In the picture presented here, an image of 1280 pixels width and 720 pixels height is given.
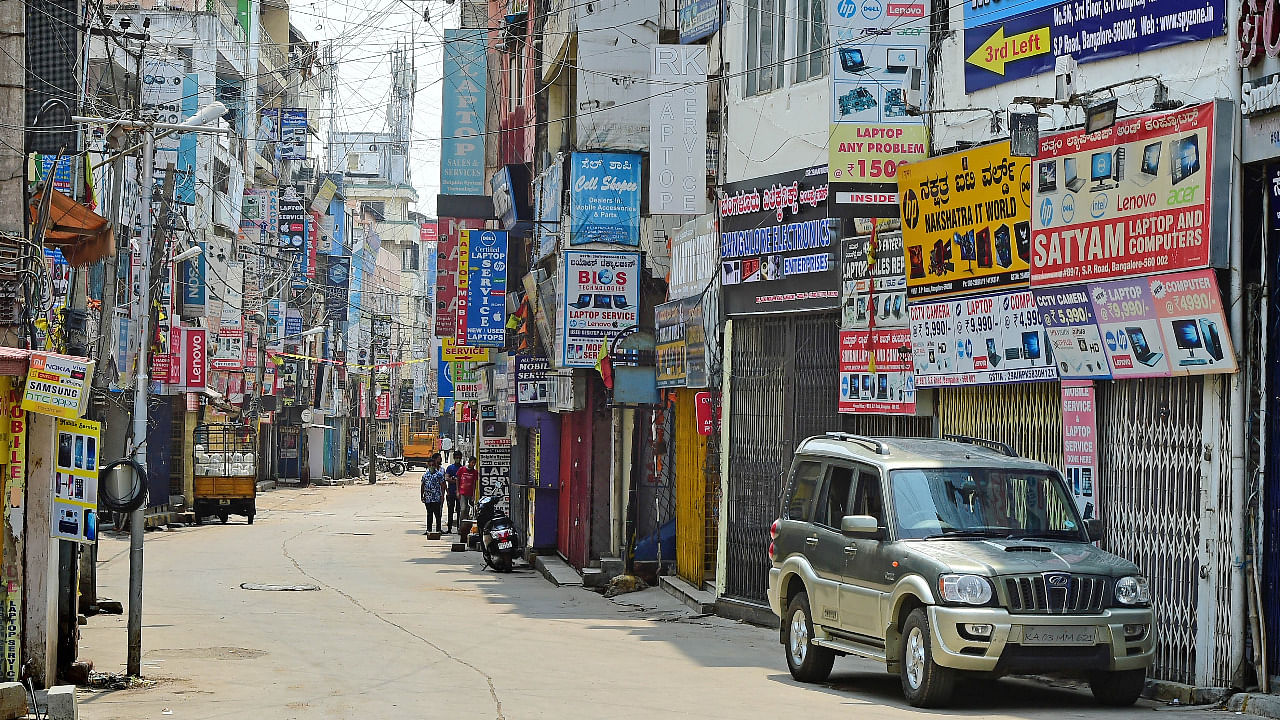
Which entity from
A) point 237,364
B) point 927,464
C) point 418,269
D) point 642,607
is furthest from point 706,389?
point 418,269

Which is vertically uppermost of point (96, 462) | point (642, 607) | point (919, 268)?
point (919, 268)

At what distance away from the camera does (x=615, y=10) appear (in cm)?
3033

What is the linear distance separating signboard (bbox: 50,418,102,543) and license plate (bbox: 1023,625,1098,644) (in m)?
7.47

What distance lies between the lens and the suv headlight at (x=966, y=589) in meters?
11.7

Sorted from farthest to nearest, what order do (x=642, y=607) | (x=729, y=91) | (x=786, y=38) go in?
1. (x=642, y=607)
2. (x=729, y=91)
3. (x=786, y=38)

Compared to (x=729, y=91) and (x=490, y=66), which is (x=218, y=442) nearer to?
(x=490, y=66)

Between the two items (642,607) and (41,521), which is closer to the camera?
(41,521)

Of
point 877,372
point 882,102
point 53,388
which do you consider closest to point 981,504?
point 877,372

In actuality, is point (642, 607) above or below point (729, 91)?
below

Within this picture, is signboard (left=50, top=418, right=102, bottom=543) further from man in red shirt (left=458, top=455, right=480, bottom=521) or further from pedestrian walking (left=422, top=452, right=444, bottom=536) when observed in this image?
pedestrian walking (left=422, top=452, right=444, bottom=536)

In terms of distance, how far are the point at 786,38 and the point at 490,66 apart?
28.7 meters

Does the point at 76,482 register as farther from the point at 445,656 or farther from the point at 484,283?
the point at 484,283

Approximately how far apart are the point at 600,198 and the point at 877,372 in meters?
10.7

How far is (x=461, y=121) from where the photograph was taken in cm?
4516
